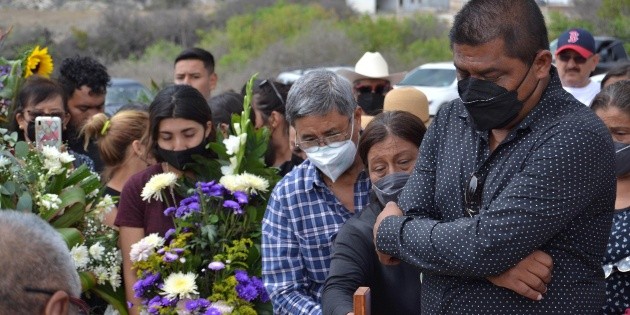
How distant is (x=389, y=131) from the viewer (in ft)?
14.6

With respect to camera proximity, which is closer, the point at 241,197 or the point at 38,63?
the point at 241,197

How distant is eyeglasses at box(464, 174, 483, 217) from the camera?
3.38 meters

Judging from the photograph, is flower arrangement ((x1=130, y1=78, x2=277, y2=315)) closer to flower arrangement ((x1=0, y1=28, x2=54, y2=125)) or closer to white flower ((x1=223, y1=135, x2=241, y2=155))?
white flower ((x1=223, y1=135, x2=241, y2=155))

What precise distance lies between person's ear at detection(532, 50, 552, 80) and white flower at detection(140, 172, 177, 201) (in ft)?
7.61

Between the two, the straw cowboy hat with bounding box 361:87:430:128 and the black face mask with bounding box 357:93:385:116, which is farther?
the black face mask with bounding box 357:93:385:116

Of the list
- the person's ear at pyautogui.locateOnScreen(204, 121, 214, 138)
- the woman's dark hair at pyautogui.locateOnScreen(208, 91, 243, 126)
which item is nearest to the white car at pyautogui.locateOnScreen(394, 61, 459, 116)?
the woman's dark hair at pyautogui.locateOnScreen(208, 91, 243, 126)

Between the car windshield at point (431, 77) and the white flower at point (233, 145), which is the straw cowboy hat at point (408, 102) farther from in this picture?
the car windshield at point (431, 77)

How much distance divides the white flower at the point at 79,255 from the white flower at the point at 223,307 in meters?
0.64

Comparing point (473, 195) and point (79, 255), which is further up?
point (473, 195)

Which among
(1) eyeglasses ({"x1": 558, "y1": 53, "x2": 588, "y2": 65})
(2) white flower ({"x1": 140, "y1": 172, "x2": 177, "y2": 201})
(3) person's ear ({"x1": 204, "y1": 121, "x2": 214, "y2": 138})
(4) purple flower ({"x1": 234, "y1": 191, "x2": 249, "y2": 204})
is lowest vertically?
(1) eyeglasses ({"x1": 558, "y1": 53, "x2": 588, "y2": 65})

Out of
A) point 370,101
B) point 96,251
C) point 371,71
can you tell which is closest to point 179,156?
point 96,251

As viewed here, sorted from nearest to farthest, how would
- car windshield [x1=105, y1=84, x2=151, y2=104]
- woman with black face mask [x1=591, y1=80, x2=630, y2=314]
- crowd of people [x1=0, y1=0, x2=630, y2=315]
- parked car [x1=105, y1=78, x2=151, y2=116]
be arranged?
crowd of people [x1=0, y1=0, x2=630, y2=315] → woman with black face mask [x1=591, y1=80, x2=630, y2=314] → parked car [x1=105, y1=78, x2=151, y2=116] → car windshield [x1=105, y1=84, x2=151, y2=104]

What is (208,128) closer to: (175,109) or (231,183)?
(175,109)

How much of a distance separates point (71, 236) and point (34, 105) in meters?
2.11
